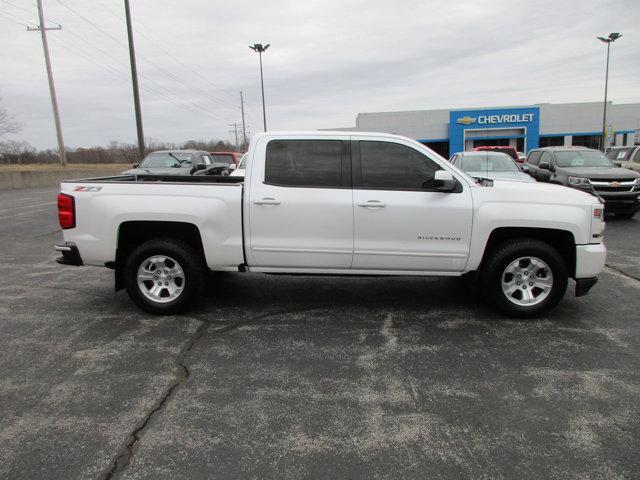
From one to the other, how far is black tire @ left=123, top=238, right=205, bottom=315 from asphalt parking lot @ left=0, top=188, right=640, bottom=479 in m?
0.16

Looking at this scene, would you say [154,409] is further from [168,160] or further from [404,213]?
[168,160]

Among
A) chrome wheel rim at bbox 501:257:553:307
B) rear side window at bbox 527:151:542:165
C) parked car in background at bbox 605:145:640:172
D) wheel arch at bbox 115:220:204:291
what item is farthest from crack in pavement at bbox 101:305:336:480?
parked car in background at bbox 605:145:640:172

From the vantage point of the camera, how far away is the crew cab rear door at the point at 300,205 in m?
4.96

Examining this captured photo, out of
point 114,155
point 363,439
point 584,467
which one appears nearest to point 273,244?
point 363,439

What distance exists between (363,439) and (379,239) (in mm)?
2354

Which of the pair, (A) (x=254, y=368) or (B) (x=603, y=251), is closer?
(A) (x=254, y=368)

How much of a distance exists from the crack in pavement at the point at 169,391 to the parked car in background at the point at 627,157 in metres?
13.4

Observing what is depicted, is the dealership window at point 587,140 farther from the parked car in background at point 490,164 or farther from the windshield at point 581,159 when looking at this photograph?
the parked car in background at point 490,164

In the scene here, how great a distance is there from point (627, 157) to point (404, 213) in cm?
1501

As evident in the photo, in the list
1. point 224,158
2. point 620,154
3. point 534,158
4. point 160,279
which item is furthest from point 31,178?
point 620,154

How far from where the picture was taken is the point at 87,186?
515cm

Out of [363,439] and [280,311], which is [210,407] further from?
[280,311]

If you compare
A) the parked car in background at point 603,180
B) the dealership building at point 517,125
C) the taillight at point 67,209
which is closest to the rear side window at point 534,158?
the parked car in background at point 603,180

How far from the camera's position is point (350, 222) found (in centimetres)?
494
